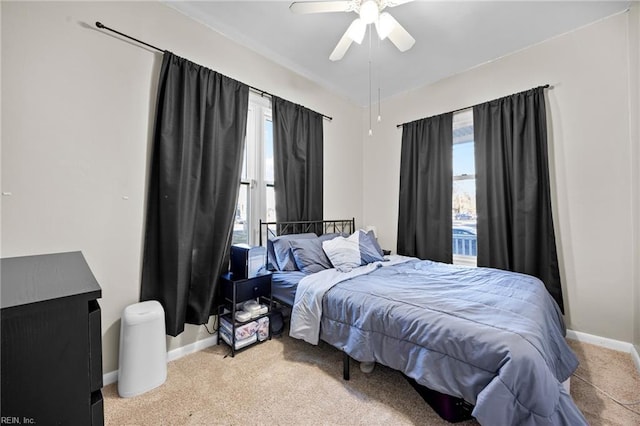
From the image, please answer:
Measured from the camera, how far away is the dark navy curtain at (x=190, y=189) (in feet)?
6.47

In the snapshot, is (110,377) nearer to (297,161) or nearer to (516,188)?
(297,161)

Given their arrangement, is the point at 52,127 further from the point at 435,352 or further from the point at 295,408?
the point at 435,352

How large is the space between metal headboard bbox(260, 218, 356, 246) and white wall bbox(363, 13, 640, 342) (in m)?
2.25

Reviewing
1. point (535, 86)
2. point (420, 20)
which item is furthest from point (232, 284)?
point (535, 86)

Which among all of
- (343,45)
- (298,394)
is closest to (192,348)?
(298,394)

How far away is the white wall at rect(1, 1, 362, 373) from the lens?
1.51 meters

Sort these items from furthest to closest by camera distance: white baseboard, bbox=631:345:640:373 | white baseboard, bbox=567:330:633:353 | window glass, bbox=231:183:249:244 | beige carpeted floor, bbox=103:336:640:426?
1. window glass, bbox=231:183:249:244
2. white baseboard, bbox=567:330:633:353
3. white baseboard, bbox=631:345:640:373
4. beige carpeted floor, bbox=103:336:640:426

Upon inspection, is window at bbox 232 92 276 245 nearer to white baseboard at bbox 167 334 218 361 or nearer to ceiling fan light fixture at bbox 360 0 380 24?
white baseboard at bbox 167 334 218 361

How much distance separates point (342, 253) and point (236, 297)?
1.04 metres

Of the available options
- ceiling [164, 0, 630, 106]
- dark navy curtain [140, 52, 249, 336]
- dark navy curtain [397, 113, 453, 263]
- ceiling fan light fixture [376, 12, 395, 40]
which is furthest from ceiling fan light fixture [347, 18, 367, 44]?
dark navy curtain [397, 113, 453, 263]

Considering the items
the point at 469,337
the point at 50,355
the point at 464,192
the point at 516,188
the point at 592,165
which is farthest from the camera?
the point at 464,192

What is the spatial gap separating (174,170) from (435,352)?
6.84 feet

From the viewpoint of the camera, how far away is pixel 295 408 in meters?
1.56

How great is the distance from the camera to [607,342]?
7.37 ft
